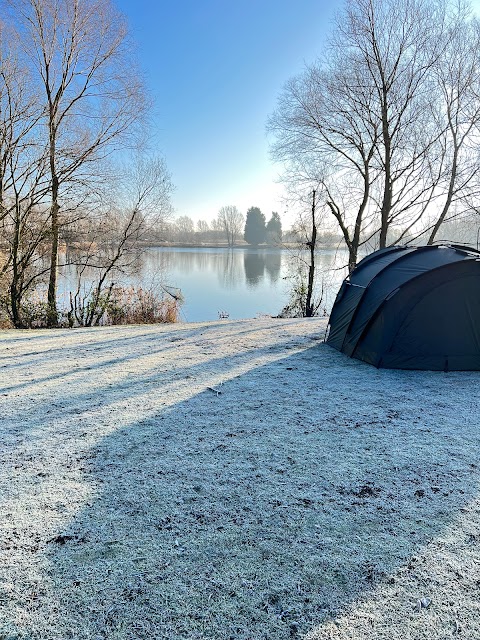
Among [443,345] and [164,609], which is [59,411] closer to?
[164,609]

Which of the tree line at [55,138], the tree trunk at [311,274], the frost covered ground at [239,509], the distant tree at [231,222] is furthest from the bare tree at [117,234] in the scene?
the distant tree at [231,222]

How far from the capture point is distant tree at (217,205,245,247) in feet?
163

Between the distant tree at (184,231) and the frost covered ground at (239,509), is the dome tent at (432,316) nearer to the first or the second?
the frost covered ground at (239,509)

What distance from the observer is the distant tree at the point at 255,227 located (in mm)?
52438

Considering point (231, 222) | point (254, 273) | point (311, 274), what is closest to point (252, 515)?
point (311, 274)

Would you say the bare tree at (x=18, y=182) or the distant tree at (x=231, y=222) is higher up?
the distant tree at (x=231, y=222)

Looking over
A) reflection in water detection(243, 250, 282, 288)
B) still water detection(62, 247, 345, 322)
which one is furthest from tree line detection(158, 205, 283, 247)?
still water detection(62, 247, 345, 322)

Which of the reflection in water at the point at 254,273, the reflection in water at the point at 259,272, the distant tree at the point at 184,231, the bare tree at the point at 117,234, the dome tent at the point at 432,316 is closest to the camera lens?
the dome tent at the point at 432,316

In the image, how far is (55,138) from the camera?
10.4 meters

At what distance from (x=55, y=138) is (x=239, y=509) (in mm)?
11504

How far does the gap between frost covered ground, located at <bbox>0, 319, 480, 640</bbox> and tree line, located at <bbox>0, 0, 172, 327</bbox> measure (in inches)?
296

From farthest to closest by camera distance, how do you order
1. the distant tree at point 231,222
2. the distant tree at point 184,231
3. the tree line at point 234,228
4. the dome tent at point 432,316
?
the distant tree at point 231,222 < the tree line at point 234,228 < the distant tree at point 184,231 < the dome tent at point 432,316

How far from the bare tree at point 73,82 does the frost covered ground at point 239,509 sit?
27.5 feet

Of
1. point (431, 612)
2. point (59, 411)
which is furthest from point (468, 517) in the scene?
point (59, 411)
